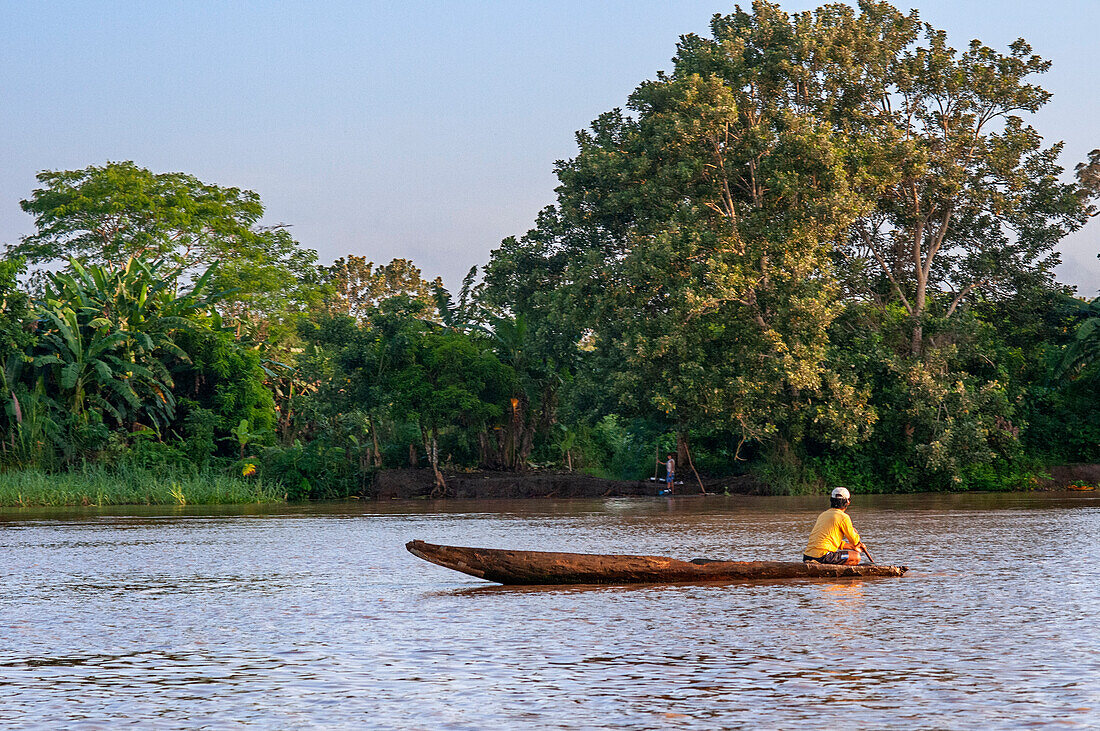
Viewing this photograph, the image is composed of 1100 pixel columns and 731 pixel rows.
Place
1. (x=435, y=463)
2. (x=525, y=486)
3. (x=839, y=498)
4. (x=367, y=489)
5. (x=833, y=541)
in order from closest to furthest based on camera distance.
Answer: (x=839, y=498), (x=833, y=541), (x=435, y=463), (x=525, y=486), (x=367, y=489)

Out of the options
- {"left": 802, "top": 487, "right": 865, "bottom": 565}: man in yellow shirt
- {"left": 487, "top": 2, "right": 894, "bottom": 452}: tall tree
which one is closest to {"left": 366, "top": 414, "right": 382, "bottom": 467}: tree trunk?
{"left": 487, "top": 2, "right": 894, "bottom": 452}: tall tree

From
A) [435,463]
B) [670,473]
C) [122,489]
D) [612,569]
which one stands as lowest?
[612,569]

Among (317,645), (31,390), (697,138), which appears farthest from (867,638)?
(31,390)

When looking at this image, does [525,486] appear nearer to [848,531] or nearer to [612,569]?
[848,531]

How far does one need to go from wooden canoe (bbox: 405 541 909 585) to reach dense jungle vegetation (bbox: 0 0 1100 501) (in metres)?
23.0

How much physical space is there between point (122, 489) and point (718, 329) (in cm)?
1892

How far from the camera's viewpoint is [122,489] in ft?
124

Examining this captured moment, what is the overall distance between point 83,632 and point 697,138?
100.0 feet

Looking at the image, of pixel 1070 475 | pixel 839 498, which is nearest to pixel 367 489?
pixel 1070 475

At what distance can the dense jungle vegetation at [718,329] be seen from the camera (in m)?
37.4

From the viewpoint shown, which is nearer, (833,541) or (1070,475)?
(833,541)

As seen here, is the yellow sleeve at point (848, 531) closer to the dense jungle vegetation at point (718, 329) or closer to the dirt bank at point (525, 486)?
the dense jungle vegetation at point (718, 329)

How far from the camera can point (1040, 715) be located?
6.73 metres

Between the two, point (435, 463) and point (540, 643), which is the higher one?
point (435, 463)
